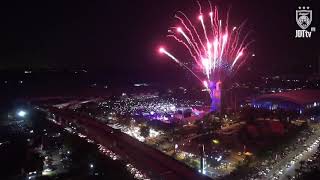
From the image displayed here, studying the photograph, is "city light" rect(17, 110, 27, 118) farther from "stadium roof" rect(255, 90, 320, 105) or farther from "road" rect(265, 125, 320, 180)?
"stadium roof" rect(255, 90, 320, 105)

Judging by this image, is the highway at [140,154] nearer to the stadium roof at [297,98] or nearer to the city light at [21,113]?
the city light at [21,113]

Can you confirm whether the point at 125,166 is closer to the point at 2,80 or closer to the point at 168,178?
the point at 168,178

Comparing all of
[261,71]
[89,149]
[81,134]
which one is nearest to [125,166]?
[89,149]

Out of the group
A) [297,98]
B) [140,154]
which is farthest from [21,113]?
[297,98]

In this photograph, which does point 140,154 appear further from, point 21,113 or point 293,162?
point 21,113

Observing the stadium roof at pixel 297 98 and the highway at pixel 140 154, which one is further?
the stadium roof at pixel 297 98

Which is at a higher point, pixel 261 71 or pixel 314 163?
pixel 261 71

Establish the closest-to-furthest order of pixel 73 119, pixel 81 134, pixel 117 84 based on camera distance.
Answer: pixel 81 134 < pixel 73 119 < pixel 117 84

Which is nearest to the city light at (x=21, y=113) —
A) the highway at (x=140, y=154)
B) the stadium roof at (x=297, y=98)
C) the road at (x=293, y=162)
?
the highway at (x=140, y=154)
